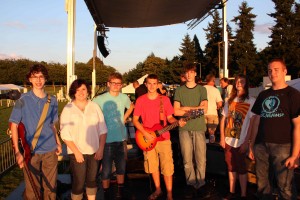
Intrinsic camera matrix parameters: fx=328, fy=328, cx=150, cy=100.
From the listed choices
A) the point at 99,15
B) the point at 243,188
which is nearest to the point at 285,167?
the point at 243,188


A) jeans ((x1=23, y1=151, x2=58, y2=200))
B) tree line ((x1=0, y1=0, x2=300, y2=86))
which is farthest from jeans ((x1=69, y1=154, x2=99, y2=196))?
tree line ((x1=0, y1=0, x2=300, y2=86))

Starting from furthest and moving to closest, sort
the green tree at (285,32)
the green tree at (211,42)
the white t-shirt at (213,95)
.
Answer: the green tree at (211,42) → the green tree at (285,32) → the white t-shirt at (213,95)

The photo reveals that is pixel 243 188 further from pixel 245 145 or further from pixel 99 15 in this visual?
pixel 99 15

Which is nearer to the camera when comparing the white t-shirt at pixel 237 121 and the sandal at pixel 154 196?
the white t-shirt at pixel 237 121

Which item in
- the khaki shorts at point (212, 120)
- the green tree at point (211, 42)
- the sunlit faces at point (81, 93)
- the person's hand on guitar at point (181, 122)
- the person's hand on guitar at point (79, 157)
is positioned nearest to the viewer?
the person's hand on guitar at point (79, 157)

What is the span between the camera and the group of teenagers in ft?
11.9

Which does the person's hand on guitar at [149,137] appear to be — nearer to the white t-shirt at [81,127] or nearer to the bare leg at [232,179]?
the white t-shirt at [81,127]

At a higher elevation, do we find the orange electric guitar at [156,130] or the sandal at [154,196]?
the orange electric guitar at [156,130]

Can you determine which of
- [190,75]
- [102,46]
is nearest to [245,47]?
[102,46]

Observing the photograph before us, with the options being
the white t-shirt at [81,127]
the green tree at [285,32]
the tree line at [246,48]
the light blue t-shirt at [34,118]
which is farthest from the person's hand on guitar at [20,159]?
the green tree at [285,32]

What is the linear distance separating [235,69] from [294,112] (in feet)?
179

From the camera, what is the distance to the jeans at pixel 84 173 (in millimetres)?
4035

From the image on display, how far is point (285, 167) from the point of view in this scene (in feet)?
11.8

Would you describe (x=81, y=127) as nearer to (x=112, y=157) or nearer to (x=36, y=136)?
(x=36, y=136)
